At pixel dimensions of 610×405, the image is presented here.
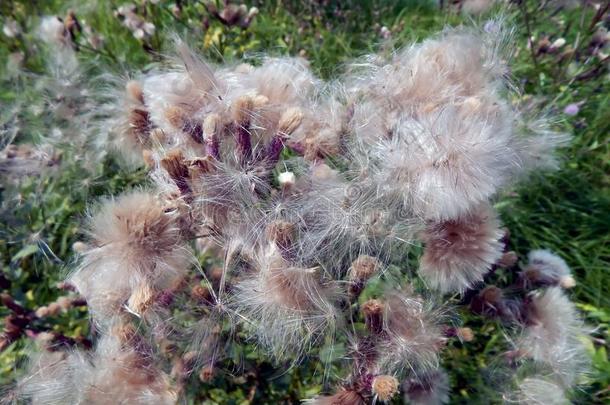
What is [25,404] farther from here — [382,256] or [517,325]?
[517,325]

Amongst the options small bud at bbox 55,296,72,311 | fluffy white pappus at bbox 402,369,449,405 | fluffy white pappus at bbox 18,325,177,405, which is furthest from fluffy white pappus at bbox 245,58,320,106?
small bud at bbox 55,296,72,311

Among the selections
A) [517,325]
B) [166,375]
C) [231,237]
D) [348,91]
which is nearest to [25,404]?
[166,375]

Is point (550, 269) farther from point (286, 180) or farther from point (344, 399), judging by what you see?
point (286, 180)

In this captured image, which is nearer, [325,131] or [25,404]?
[325,131]

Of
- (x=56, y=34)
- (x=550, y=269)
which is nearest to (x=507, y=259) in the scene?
(x=550, y=269)

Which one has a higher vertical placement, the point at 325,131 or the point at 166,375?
the point at 325,131

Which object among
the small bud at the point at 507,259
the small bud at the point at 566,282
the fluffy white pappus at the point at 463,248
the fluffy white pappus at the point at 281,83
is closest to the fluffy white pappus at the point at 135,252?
the fluffy white pappus at the point at 281,83

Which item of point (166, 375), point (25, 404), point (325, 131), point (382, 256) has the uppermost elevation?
point (325, 131)
